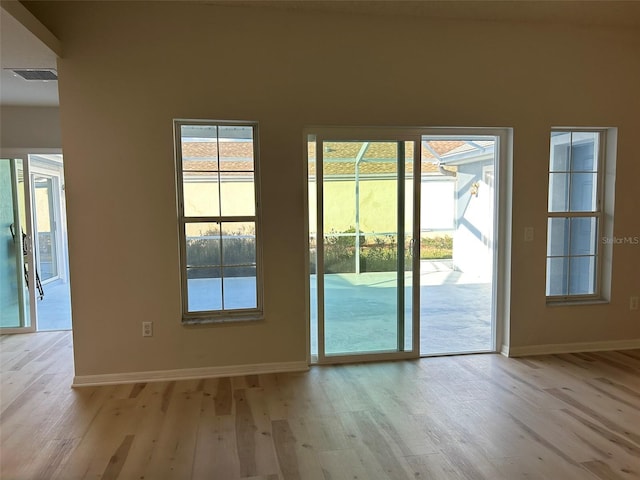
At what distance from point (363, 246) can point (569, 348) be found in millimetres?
2215

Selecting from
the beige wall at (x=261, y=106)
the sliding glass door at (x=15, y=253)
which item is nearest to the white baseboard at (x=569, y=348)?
the beige wall at (x=261, y=106)

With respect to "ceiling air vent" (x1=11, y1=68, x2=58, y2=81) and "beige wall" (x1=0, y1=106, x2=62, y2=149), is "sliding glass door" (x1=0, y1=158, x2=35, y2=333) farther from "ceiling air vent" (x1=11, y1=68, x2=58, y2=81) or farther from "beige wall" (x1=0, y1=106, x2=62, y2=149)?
"ceiling air vent" (x1=11, y1=68, x2=58, y2=81)

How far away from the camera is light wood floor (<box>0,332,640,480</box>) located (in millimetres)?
2182

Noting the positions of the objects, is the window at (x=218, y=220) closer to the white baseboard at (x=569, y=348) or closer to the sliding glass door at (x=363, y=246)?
the sliding glass door at (x=363, y=246)

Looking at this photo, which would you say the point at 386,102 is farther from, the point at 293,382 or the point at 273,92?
the point at 293,382

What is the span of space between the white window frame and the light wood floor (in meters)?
0.62

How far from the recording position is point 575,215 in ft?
13.0

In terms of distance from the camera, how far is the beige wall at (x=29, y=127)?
15.0 ft

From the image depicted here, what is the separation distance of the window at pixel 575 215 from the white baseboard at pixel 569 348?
1.44 feet

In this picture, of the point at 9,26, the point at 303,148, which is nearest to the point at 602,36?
the point at 303,148

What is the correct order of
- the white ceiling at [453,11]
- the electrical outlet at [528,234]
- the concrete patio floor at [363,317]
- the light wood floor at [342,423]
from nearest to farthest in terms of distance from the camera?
the light wood floor at [342,423], the white ceiling at [453,11], the concrete patio floor at [363,317], the electrical outlet at [528,234]

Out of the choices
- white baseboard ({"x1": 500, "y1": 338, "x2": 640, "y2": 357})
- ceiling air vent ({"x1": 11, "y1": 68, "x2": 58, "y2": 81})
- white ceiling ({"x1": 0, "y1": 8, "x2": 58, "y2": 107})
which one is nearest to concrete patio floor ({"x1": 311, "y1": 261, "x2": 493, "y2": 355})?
white baseboard ({"x1": 500, "y1": 338, "x2": 640, "y2": 357})

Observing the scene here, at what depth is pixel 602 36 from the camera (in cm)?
374

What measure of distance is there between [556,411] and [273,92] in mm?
3082
